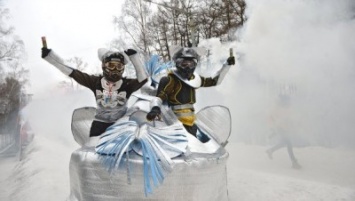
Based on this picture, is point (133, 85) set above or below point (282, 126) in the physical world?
above

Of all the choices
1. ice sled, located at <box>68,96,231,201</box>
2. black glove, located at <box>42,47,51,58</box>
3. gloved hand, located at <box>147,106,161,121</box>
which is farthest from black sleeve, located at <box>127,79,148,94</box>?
black glove, located at <box>42,47,51,58</box>

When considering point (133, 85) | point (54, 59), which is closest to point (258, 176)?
point (133, 85)

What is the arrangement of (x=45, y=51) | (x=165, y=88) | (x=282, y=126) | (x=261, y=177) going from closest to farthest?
(x=45, y=51), (x=165, y=88), (x=261, y=177), (x=282, y=126)

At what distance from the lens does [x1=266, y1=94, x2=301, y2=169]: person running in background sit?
687 cm

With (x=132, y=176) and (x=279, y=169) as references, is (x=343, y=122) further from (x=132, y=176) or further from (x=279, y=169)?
(x=132, y=176)

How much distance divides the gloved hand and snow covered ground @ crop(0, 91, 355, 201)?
209cm

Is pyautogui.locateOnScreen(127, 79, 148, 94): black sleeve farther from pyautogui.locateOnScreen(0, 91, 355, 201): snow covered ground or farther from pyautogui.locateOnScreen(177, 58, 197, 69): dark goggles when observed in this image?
pyautogui.locateOnScreen(0, 91, 355, 201): snow covered ground

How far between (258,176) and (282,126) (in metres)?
2.18

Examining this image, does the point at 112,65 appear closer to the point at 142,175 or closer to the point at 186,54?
the point at 186,54

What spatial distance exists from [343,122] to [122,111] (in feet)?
19.7

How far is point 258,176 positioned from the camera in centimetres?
570

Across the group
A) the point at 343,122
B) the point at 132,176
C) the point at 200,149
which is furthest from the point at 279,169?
the point at 132,176

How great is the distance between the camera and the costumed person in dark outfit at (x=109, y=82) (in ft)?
10.8

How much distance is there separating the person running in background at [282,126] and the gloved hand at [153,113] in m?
4.33
